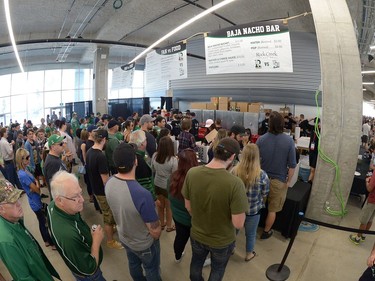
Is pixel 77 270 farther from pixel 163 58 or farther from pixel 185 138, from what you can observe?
pixel 163 58

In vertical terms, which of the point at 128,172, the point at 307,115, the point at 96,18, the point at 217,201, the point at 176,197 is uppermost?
the point at 96,18

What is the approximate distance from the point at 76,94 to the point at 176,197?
66.2 feet

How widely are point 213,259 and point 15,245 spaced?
1.48 metres

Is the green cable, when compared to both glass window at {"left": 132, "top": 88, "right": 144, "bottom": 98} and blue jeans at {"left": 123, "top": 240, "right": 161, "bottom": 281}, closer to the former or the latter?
blue jeans at {"left": 123, "top": 240, "right": 161, "bottom": 281}

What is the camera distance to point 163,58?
6660 millimetres

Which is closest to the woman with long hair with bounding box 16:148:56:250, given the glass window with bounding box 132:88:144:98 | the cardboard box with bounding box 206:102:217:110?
the cardboard box with bounding box 206:102:217:110

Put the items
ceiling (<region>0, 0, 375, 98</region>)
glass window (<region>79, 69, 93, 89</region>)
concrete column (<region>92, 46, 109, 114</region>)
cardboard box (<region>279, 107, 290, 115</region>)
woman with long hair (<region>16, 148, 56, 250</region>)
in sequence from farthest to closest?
glass window (<region>79, 69, 93, 89</region>) → concrete column (<region>92, 46, 109, 114</region>) → cardboard box (<region>279, 107, 290, 115</region>) → ceiling (<region>0, 0, 375, 98</region>) → woman with long hair (<region>16, 148, 56, 250</region>)

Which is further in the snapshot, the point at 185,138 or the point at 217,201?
the point at 185,138

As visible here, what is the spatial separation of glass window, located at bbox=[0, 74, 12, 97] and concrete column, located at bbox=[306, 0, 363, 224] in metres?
20.1

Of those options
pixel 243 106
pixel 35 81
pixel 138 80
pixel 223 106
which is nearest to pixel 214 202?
pixel 243 106

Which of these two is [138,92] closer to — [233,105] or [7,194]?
[233,105]

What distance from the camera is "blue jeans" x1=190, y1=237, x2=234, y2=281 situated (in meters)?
1.97

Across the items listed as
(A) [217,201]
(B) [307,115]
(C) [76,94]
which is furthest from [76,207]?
(C) [76,94]

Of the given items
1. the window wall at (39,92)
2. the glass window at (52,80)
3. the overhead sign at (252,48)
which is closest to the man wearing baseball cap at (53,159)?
the overhead sign at (252,48)
